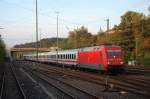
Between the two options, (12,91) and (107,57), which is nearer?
(12,91)

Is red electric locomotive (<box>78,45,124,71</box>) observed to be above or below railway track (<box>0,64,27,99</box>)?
above

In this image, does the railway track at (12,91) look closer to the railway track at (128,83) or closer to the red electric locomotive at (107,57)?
the railway track at (128,83)

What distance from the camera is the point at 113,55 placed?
3369 cm

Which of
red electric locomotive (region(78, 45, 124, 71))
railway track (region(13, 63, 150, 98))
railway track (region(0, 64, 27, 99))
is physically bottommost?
railway track (region(0, 64, 27, 99))

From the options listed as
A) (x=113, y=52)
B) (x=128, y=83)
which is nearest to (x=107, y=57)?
(x=113, y=52)

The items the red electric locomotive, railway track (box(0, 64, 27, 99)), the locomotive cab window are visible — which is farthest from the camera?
the locomotive cab window

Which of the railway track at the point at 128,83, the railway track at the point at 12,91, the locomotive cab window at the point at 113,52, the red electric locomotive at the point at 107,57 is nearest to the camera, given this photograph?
the railway track at the point at 128,83

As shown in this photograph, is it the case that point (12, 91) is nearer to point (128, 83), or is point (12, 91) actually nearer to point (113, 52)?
point (128, 83)

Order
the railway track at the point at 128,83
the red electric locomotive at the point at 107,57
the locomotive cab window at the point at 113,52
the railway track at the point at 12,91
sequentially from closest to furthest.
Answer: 1. the railway track at the point at 128,83
2. the railway track at the point at 12,91
3. the red electric locomotive at the point at 107,57
4. the locomotive cab window at the point at 113,52

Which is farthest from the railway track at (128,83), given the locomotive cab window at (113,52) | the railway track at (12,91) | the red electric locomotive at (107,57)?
the railway track at (12,91)

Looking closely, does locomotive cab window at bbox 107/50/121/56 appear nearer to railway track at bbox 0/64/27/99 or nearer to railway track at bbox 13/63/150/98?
railway track at bbox 13/63/150/98

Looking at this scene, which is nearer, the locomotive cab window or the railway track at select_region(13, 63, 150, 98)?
the railway track at select_region(13, 63, 150, 98)

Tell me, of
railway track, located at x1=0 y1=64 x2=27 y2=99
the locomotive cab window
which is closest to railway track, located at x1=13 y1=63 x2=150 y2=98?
the locomotive cab window

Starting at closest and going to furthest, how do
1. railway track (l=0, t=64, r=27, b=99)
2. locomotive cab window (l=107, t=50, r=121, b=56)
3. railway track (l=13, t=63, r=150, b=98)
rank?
railway track (l=13, t=63, r=150, b=98) → railway track (l=0, t=64, r=27, b=99) → locomotive cab window (l=107, t=50, r=121, b=56)
